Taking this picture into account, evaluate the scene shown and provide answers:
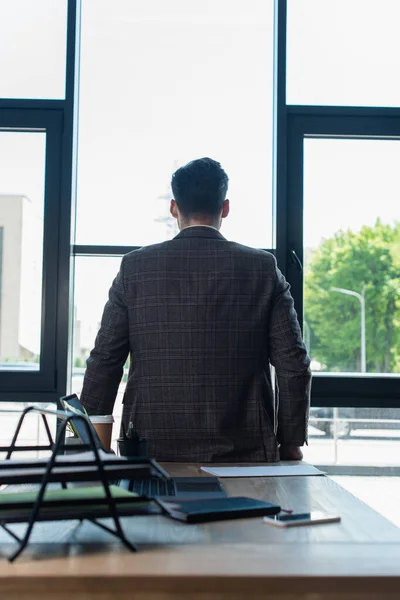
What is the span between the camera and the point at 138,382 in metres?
2.07

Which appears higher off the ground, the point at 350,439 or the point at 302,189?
the point at 302,189

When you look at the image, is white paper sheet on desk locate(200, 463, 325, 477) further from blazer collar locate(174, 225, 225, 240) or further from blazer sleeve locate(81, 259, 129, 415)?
blazer collar locate(174, 225, 225, 240)

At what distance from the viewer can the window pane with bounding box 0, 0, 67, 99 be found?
3221 mm

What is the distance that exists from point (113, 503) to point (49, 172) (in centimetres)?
242

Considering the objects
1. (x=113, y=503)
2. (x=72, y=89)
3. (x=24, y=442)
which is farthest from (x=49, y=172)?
(x=113, y=503)

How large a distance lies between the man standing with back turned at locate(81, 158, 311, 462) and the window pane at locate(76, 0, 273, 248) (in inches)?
39.9

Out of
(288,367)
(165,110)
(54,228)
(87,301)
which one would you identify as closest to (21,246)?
(54,228)

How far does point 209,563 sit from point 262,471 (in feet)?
2.68

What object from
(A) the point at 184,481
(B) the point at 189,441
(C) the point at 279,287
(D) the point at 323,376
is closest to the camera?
(A) the point at 184,481

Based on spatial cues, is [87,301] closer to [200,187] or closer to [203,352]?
[200,187]

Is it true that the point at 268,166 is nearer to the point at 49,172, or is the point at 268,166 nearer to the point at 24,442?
the point at 49,172

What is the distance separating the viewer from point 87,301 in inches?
124

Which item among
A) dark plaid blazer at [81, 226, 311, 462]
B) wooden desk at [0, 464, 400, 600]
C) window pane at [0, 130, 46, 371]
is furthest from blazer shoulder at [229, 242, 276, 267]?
window pane at [0, 130, 46, 371]

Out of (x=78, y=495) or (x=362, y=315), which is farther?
(x=362, y=315)
